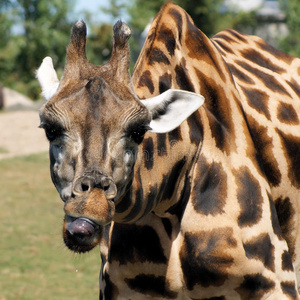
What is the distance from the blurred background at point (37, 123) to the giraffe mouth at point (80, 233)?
30cm

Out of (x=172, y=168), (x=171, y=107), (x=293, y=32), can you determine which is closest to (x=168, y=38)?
(x=171, y=107)

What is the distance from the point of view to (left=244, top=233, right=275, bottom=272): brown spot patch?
4031 mm

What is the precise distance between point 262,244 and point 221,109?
2.85ft

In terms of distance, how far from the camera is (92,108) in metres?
3.41

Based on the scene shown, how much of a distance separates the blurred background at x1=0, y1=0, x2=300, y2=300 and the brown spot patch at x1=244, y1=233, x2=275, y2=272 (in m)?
1.03

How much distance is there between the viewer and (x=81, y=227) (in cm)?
324

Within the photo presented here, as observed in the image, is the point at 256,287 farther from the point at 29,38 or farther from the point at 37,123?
the point at 29,38

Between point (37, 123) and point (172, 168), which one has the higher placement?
point (172, 168)

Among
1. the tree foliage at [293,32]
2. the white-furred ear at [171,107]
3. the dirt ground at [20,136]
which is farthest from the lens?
the tree foliage at [293,32]

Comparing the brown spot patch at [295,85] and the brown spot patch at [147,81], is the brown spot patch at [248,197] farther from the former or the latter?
the brown spot patch at [295,85]

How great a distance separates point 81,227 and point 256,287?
4.25 feet

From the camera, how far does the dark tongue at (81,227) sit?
3238mm

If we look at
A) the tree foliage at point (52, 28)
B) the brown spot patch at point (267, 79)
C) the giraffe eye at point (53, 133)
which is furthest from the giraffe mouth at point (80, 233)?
the tree foliage at point (52, 28)

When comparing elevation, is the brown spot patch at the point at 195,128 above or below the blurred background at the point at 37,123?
above
